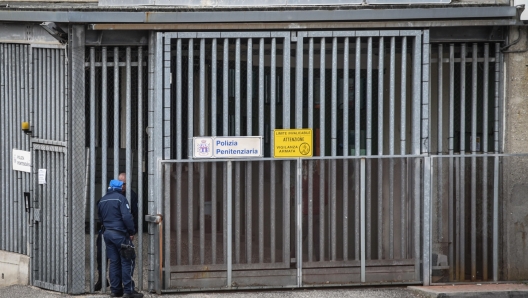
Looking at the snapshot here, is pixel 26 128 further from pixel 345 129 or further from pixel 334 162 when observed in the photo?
pixel 345 129

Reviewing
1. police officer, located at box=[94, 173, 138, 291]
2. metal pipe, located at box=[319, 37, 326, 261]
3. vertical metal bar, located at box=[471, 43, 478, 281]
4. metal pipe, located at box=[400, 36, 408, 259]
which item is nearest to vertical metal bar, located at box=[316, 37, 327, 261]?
metal pipe, located at box=[319, 37, 326, 261]

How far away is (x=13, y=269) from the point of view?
1387 centimetres

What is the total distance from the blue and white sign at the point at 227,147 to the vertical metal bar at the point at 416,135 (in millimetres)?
2177

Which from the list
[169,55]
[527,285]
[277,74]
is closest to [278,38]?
[277,74]

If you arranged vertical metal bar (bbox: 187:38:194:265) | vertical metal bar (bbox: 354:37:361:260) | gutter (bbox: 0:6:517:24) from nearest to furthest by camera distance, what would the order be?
1. gutter (bbox: 0:6:517:24)
2. vertical metal bar (bbox: 187:38:194:265)
3. vertical metal bar (bbox: 354:37:361:260)

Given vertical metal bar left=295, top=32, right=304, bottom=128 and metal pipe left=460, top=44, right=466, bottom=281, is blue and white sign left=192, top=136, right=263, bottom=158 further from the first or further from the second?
metal pipe left=460, top=44, right=466, bottom=281

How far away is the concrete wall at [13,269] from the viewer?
13.7 meters

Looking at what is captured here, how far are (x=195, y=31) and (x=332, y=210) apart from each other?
311 cm

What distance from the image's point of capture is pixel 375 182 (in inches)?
504

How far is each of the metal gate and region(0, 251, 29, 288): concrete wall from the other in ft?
0.92

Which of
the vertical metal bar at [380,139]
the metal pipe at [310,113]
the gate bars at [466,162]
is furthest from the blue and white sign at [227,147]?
the gate bars at [466,162]

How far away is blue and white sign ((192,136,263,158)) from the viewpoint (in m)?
12.5

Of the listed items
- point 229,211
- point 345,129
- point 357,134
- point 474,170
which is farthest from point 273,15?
point 474,170

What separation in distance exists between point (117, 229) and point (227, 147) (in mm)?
1850
